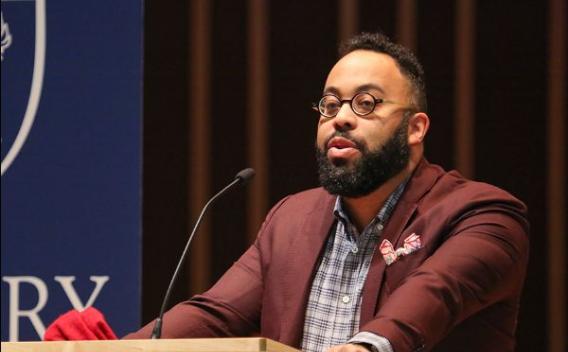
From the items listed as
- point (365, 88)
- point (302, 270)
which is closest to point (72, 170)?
point (302, 270)

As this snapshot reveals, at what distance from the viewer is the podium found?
148 cm

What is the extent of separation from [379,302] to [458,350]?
18cm

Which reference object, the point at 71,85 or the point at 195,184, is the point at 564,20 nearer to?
the point at 195,184

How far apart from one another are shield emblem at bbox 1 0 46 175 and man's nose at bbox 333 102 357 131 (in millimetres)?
745

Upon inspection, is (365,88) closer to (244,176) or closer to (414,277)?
(244,176)

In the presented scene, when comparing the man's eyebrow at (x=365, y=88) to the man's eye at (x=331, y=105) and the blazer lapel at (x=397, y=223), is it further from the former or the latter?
the blazer lapel at (x=397, y=223)

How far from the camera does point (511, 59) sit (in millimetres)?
2945

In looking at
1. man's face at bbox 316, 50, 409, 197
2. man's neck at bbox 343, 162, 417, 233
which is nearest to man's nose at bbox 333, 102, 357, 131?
man's face at bbox 316, 50, 409, 197

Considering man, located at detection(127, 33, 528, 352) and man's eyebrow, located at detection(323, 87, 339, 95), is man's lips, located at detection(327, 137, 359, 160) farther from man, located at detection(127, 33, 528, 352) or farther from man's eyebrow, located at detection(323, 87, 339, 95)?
man's eyebrow, located at detection(323, 87, 339, 95)

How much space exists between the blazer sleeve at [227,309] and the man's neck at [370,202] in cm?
24

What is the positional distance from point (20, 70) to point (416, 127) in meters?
0.96

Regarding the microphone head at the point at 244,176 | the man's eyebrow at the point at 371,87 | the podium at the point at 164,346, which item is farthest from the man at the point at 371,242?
the podium at the point at 164,346

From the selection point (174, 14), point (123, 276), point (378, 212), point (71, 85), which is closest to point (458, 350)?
point (378, 212)

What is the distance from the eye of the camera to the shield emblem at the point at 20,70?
2.49m
